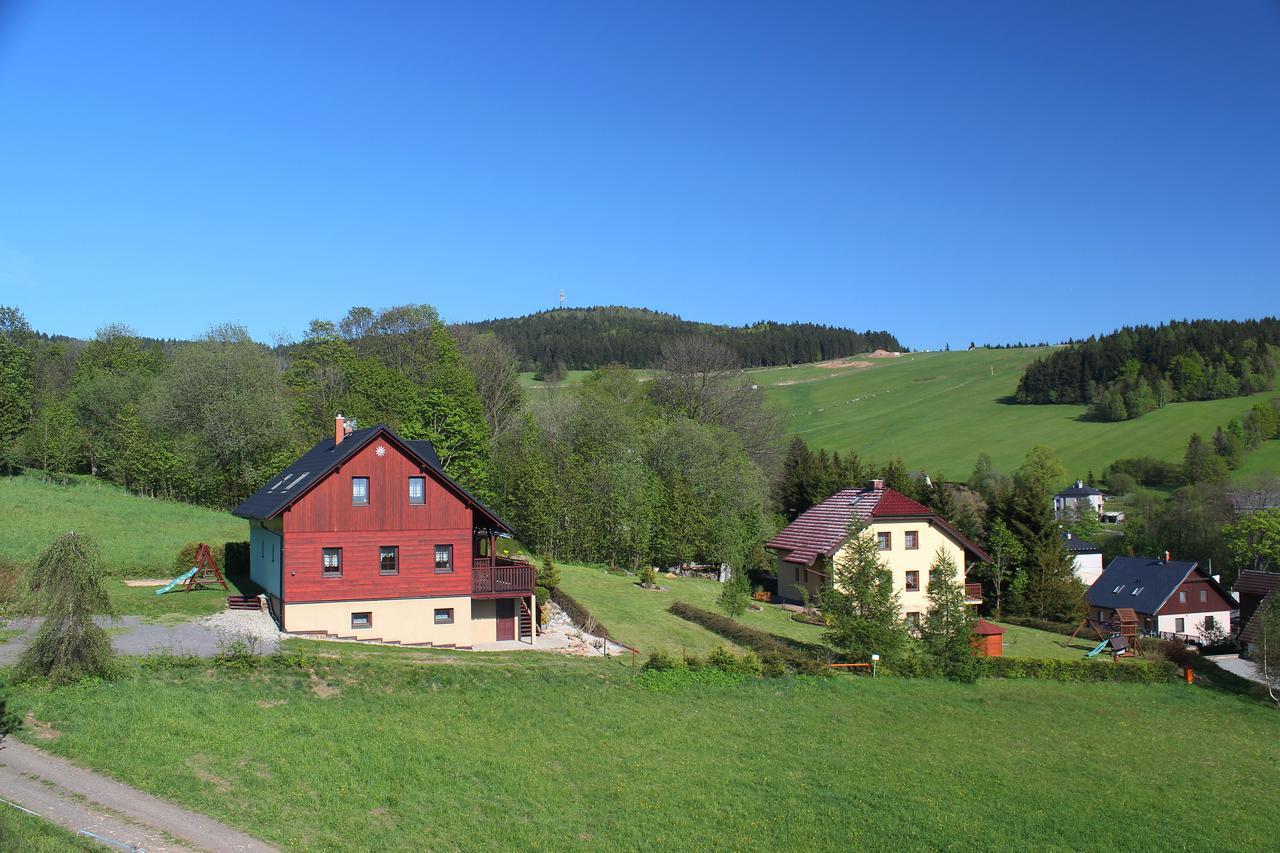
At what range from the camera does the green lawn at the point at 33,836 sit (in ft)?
39.5

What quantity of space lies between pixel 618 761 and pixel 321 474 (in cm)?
1662

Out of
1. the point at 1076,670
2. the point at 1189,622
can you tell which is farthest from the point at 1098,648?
the point at 1189,622

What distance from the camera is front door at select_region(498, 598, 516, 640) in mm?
35031

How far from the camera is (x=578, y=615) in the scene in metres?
38.6

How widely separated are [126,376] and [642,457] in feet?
156

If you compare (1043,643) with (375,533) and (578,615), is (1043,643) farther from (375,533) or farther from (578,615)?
(375,533)

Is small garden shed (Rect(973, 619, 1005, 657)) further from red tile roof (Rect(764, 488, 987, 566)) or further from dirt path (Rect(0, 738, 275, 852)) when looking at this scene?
dirt path (Rect(0, 738, 275, 852))

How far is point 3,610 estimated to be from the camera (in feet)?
94.0

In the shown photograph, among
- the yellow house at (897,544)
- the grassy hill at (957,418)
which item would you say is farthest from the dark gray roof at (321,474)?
the grassy hill at (957,418)

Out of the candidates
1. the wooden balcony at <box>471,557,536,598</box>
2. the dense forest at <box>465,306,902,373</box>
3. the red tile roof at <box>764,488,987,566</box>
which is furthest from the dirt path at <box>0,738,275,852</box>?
the dense forest at <box>465,306,902,373</box>

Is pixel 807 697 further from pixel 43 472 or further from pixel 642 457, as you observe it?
pixel 43 472

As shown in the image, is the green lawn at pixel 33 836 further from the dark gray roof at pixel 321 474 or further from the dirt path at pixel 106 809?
the dark gray roof at pixel 321 474

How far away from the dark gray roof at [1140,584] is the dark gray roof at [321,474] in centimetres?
4800

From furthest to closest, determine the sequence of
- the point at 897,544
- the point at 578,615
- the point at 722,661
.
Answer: the point at 897,544 < the point at 578,615 < the point at 722,661
